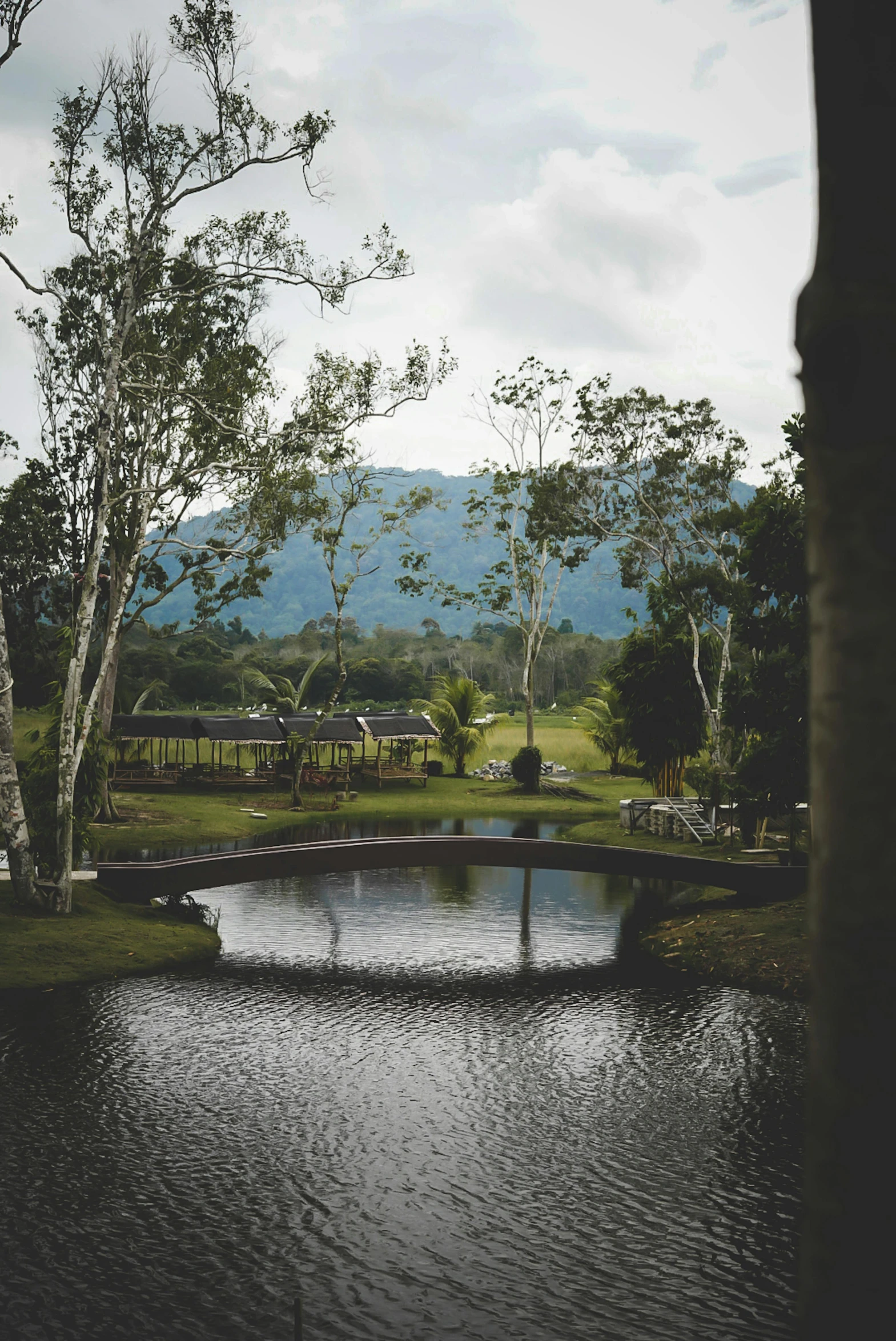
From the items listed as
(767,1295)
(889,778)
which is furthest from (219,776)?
(889,778)

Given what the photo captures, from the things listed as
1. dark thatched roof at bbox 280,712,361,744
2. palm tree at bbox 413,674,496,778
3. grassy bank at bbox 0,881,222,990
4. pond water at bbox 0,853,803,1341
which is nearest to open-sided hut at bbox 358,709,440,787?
dark thatched roof at bbox 280,712,361,744

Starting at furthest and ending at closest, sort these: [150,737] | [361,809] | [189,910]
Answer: [150,737] < [361,809] < [189,910]

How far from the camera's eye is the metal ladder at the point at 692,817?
1870cm

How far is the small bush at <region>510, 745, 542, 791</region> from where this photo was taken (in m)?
28.1

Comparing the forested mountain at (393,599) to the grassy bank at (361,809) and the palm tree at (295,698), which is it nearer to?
the palm tree at (295,698)

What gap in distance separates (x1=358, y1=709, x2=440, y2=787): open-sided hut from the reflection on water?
5.73 metres

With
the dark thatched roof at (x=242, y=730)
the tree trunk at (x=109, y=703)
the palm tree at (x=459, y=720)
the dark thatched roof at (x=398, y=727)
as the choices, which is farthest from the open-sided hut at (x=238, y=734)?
the palm tree at (x=459, y=720)

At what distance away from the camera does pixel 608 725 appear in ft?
107

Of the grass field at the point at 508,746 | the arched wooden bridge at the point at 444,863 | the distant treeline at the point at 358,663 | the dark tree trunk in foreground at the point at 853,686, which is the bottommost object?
the arched wooden bridge at the point at 444,863

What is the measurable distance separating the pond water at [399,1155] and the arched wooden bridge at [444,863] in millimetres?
1913

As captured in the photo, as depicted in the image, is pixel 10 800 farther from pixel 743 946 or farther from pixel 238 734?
pixel 238 734

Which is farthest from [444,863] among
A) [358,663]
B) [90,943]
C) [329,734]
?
[358,663]

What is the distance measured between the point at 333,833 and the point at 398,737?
894cm

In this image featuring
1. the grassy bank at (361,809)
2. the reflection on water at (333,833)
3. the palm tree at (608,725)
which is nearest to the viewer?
the reflection on water at (333,833)
